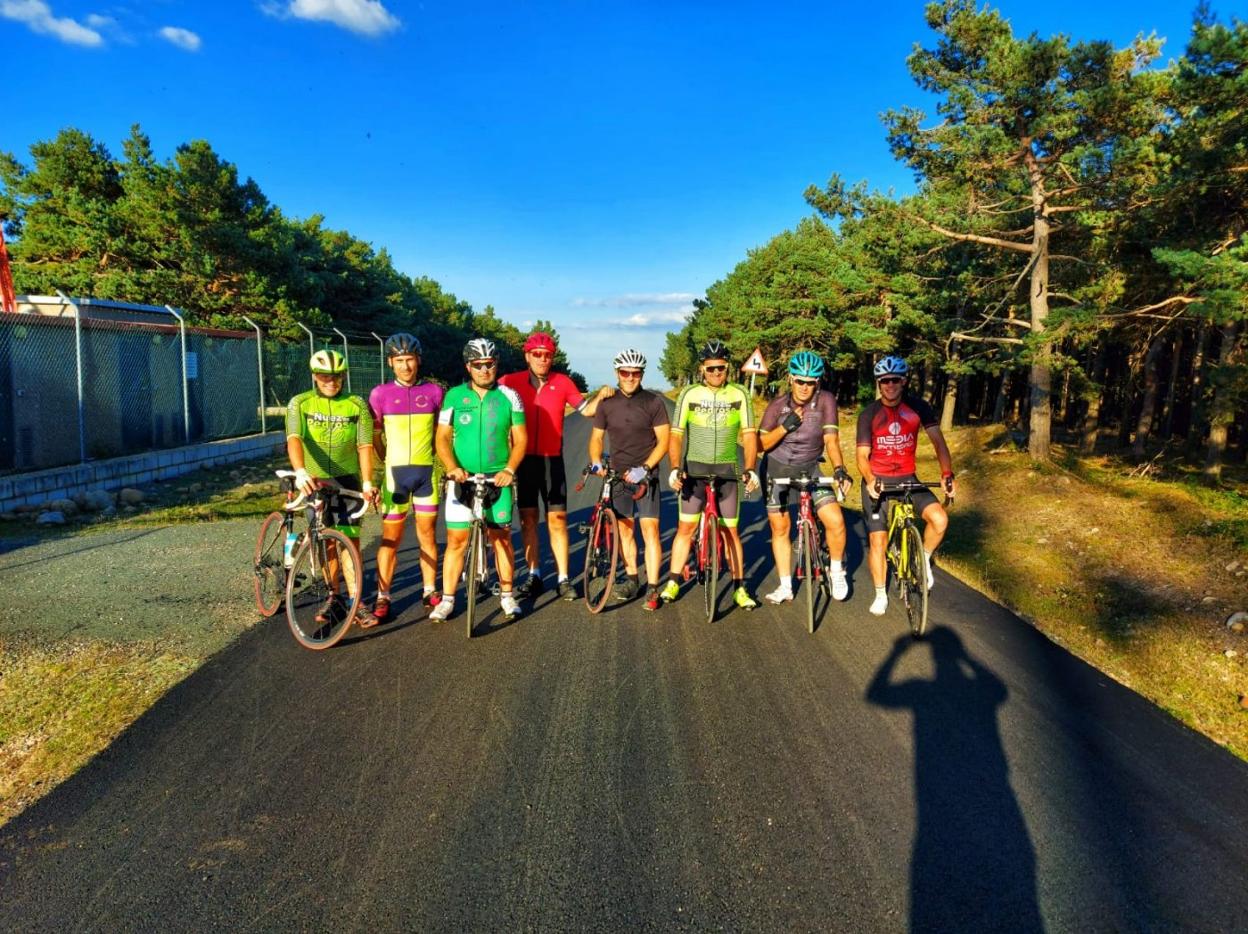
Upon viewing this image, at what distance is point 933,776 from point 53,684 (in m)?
4.97

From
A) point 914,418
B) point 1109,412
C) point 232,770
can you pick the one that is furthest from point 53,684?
point 1109,412

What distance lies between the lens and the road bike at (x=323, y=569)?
5125mm

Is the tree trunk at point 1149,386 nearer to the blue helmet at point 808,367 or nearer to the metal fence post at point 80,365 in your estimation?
the blue helmet at point 808,367

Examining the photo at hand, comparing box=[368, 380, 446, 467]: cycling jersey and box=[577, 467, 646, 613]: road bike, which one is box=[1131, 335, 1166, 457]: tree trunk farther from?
box=[368, 380, 446, 467]: cycling jersey

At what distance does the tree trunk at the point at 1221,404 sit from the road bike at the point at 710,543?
27.1 ft

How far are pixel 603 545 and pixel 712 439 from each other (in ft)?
4.31

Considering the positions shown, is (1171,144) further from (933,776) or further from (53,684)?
(53,684)

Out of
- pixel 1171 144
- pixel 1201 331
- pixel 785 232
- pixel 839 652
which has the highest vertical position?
pixel 785 232

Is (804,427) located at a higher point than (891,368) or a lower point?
lower

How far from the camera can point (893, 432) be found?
5.85 m

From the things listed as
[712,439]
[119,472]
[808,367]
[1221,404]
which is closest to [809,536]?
[712,439]

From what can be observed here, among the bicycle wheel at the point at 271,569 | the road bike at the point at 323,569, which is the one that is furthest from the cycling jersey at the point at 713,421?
the bicycle wheel at the point at 271,569

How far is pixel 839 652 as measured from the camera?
5.14 metres

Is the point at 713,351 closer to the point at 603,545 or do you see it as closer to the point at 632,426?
the point at 632,426
